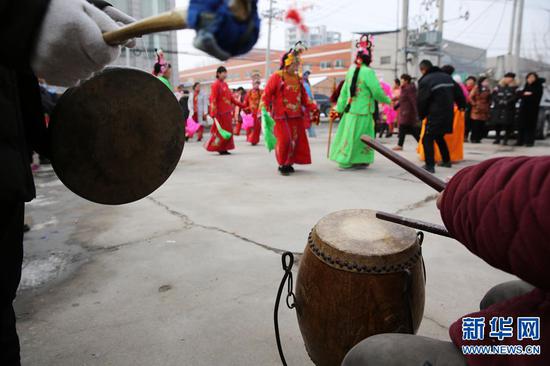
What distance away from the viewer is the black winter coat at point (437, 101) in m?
5.85

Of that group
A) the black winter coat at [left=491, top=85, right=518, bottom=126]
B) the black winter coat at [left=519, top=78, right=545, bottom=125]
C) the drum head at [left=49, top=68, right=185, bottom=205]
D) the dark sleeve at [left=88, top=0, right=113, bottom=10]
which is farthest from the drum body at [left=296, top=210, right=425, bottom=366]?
the black winter coat at [left=491, top=85, right=518, bottom=126]

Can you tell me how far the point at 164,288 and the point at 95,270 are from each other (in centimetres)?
57

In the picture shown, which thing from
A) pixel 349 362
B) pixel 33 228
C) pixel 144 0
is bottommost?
pixel 33 228

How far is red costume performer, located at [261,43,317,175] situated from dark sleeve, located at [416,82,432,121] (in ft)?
5.59

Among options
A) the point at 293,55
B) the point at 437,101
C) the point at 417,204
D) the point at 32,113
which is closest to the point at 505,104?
the point at 437,101

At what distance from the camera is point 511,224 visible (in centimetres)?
68

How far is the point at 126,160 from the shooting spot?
124 cm

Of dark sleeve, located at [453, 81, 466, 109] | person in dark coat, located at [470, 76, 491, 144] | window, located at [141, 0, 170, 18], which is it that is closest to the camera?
window, located at [141, 0, 170, 18]

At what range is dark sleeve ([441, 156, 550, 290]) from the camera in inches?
25.3

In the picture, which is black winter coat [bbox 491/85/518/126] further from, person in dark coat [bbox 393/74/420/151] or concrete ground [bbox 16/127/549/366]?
concrete ground [bbox 16/127/549/366]

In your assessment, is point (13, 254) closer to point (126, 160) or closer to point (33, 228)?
point (126, 160)

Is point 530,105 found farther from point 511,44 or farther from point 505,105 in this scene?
point 511,44

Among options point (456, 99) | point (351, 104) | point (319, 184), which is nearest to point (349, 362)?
point (319, 184)

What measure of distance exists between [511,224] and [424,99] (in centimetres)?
577
